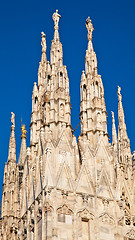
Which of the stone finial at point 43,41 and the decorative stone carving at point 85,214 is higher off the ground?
the stone finial at point 43,41

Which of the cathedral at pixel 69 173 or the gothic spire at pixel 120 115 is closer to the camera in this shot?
the cathedral at pixel 69 173

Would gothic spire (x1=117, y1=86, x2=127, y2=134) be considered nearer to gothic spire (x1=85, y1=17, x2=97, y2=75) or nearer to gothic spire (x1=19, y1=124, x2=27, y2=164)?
gothic spire (x1=19, y1=124, x2=27, y2=164)

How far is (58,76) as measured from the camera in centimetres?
3959

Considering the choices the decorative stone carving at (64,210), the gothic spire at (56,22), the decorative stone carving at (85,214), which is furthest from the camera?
the gothic spire at (56,22)

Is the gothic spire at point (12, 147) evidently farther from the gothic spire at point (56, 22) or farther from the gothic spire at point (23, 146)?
the gothic spire at point (56, 22)

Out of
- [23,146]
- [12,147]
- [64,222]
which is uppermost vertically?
[23,146]

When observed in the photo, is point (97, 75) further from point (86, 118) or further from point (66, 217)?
point (66, 217)

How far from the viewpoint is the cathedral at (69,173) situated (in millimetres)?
33688

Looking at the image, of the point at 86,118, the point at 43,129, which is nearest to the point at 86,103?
the point at 86,118

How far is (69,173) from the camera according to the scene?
34969 mm

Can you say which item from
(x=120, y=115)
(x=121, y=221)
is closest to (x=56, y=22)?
(x=120, y=115)

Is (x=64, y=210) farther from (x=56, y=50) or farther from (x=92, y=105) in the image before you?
(x=56, y=50)

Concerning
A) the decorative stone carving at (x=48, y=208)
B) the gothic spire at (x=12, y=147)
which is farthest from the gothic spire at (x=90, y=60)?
the decorative stone carving at (x=48, y=208)

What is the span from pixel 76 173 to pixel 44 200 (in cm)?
299
